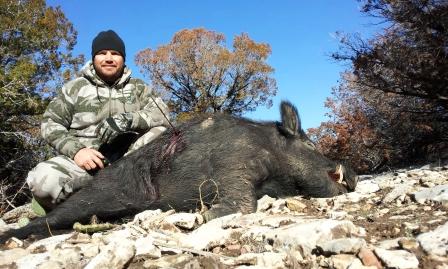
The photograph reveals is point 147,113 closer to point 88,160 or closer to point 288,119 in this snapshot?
point 88,160

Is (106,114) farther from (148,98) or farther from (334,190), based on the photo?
(334,190)

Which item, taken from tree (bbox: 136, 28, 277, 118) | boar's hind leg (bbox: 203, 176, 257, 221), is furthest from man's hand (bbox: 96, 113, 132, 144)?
tree (bbox: 136, 28, 277, 118)

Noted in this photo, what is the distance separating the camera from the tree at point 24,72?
29.1 feet

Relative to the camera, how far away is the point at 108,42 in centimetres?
464

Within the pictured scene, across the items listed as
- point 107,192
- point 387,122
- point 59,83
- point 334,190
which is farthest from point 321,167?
point 59,83

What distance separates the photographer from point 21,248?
2.79 meters

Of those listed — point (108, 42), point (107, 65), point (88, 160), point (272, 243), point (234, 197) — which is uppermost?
point (108, 42)

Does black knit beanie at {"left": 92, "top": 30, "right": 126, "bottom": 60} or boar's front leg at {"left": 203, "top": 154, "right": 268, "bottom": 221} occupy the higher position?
black knit beanie at {"left": 92, "top": 30, "right": 126, "bottom": 60}

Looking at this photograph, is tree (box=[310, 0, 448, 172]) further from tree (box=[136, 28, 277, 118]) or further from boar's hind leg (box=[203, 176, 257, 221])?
tree (box=[136, 28, 277, 118])

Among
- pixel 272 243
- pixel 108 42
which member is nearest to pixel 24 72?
pixel 108 42

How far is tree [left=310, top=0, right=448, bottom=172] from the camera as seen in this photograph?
8.30 m

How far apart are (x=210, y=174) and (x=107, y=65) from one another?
1.80m

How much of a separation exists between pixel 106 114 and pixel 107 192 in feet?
3.73

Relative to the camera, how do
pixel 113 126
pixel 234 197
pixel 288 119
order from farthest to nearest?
1. pixel 113 126
2. pixel 288 119
3. pixel 234 197
